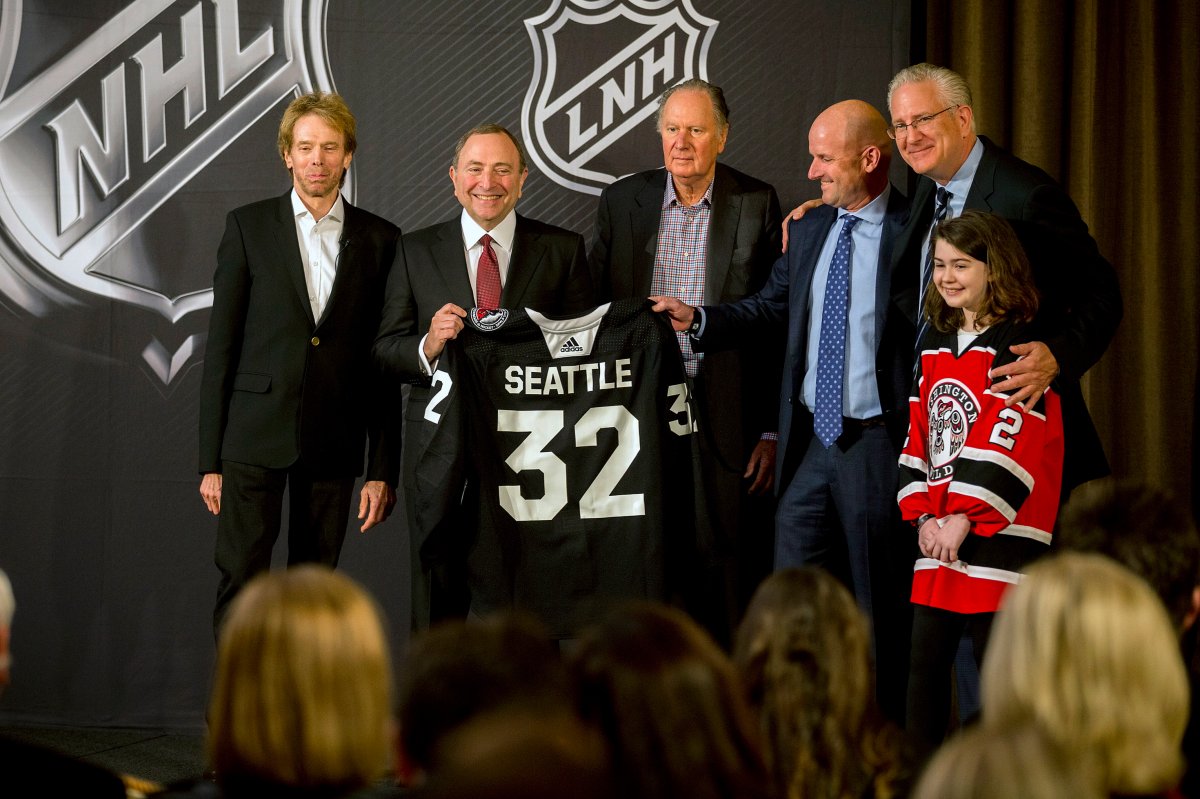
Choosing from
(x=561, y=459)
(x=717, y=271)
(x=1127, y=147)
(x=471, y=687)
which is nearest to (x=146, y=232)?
(x=561, y=459)

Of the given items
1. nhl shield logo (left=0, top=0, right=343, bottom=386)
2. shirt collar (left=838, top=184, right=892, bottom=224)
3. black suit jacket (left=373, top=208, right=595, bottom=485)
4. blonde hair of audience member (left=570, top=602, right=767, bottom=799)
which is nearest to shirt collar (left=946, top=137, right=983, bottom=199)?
shirt collar (left=838, top=184, right=892, bottom=224)

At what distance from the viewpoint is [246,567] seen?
12.3 feet

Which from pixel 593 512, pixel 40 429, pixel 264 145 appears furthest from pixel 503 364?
pixel 40 429

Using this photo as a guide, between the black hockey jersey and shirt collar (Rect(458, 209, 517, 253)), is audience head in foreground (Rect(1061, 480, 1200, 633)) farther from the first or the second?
shirt collar (Rect(458, 209, 517, 253))

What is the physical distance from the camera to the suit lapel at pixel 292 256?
378cm

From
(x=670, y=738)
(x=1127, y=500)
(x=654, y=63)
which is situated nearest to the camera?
(x=670, y=738)

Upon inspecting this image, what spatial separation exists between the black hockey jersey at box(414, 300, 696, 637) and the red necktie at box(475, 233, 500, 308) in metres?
0.26

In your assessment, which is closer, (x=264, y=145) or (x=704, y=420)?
(x=704, y=420)

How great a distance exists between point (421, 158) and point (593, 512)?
1612 mm

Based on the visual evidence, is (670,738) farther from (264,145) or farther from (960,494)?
(264,145)

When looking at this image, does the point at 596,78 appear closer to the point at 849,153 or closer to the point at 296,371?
the point at 849,153

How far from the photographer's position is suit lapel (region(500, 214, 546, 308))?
3740 millimetres

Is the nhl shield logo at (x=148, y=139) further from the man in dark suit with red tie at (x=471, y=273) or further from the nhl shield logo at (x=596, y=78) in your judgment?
the man in dark suit with red tie at (x=471, y=273)

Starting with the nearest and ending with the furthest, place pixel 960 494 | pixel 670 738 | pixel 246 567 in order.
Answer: pixel 670 738, pixel 960 494, pixel 246 567
